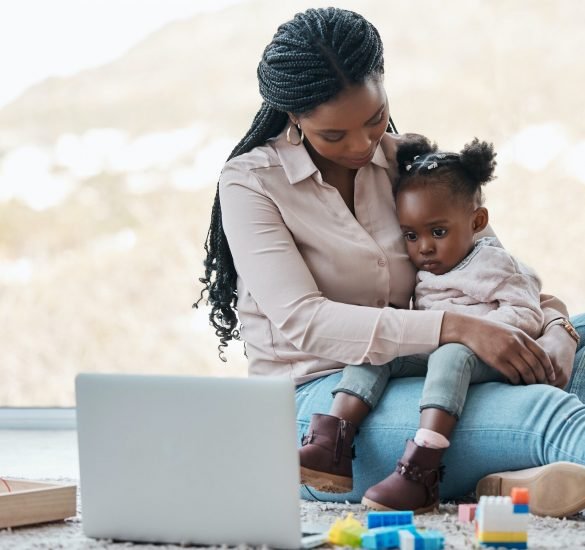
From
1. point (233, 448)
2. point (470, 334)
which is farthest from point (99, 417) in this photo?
point (470, 334)

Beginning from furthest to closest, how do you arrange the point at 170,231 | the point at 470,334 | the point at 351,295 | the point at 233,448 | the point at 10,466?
the point at 170,231 < the point at 10,466 < the point at 351,295 < the point at 470,334 < the point at 233,448

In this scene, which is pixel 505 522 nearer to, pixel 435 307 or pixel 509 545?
pixel 509 545

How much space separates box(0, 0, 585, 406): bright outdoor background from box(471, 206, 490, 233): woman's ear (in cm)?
217

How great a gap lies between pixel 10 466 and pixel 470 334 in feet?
4.69

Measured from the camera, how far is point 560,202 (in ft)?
14.4

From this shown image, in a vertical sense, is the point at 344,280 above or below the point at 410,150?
below

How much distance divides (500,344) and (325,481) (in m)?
0.39

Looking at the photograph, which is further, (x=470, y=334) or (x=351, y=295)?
(x=351, y=295)

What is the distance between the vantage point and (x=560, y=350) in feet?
6.93

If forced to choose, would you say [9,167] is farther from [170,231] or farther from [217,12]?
[217,12]

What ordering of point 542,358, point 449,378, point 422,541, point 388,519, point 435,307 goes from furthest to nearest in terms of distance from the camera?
point 435,307, point 542,358, point 449,378, point 388,519, point 422,541

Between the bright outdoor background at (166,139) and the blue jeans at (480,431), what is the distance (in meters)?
2.46

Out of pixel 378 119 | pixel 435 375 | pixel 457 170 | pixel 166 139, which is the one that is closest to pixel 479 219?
pixel 457 170

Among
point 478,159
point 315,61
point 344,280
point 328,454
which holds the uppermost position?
point 315,61
